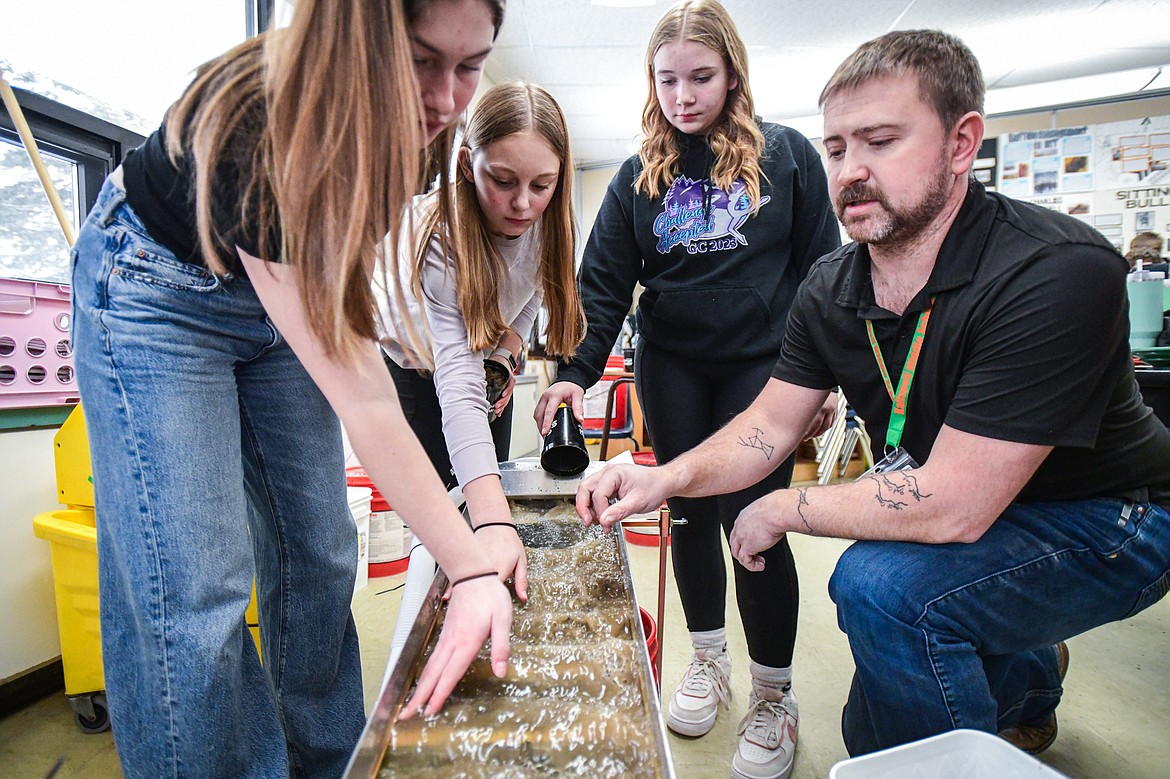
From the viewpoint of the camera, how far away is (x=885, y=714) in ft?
3.15

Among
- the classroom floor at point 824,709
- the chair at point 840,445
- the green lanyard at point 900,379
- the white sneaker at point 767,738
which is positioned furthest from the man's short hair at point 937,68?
the chair at point 840,445

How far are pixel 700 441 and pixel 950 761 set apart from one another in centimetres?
83

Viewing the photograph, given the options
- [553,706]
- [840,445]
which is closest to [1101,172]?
[840,445]

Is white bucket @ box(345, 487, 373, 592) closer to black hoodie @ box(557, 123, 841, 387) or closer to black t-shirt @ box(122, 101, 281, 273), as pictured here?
black hoodie @ box(557, 123, 841, 387)

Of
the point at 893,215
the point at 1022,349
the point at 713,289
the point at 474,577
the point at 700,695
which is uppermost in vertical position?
the point at 893,215

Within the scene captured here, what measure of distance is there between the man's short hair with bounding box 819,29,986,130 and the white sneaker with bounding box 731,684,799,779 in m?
1.13

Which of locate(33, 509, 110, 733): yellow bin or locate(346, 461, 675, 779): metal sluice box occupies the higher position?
locate(346, 461, 675, 779): metal sluice box

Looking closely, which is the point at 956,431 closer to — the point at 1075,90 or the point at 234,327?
the point at 234,327

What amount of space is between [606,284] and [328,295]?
1040 mm

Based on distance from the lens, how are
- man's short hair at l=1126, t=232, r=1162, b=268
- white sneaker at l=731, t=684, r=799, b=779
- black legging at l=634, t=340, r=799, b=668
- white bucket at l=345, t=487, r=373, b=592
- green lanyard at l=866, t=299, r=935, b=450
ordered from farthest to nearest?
man's short hair at l=1126, t=232, r=1162, b=268 < white bucket at l=345, t=487, r=373, b=592 < black legging at l=634, t=340, r=799, b=668 < white sneaker at l=731, t=684, r=799, b=779 < green lanyard at l=866, t=299, r=935, b=450

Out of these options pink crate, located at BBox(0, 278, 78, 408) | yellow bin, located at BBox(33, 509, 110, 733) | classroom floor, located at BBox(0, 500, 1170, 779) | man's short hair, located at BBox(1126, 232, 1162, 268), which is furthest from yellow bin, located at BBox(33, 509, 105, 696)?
man's short hair, located at BBox(1126, 232, 1162, 268)

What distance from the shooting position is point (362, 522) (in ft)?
7.20

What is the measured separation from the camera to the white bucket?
2.11 metres

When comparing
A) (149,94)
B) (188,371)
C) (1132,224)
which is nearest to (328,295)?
(188,371)
